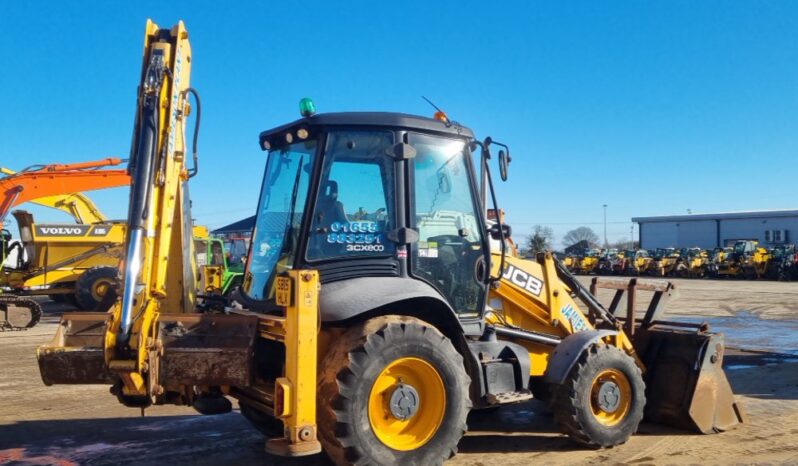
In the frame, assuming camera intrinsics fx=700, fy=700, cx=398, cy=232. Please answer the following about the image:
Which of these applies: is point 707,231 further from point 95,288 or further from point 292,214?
point 292,214

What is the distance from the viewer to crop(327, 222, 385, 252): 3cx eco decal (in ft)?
16.3

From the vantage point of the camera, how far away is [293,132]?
5215 millimetres

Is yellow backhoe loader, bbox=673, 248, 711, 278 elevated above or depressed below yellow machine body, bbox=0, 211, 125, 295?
below

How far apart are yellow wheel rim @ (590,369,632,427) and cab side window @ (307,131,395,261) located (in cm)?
216

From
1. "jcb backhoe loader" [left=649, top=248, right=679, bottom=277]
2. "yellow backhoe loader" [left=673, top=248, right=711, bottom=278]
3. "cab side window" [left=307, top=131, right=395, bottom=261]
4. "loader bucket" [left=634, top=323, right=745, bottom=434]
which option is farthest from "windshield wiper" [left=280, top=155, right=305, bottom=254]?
"jcb backhoe loader" [left=649, top=248, right=679, bottom=277]

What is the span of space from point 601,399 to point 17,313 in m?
13.0

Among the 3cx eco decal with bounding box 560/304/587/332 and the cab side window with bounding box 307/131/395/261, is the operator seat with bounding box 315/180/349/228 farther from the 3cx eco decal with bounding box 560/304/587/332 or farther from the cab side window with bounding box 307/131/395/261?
the 3cx eco decal with bounding box 560/304/587/332

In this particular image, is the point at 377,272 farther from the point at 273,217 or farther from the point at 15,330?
the point at 15,330

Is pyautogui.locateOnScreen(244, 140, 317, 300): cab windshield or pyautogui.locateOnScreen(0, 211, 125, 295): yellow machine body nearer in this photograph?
pyautogui.locateOnScreen(244, 140, 317, 300): cab windshield

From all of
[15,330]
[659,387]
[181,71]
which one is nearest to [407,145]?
[181,71]

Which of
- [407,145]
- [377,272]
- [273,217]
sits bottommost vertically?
[377,272]

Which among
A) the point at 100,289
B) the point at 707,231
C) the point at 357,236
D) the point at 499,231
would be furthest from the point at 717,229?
the point at 357,236

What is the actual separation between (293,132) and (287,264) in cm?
99

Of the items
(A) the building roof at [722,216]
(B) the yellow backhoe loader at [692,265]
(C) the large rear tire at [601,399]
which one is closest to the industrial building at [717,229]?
(A) the building roof at [722,216]
